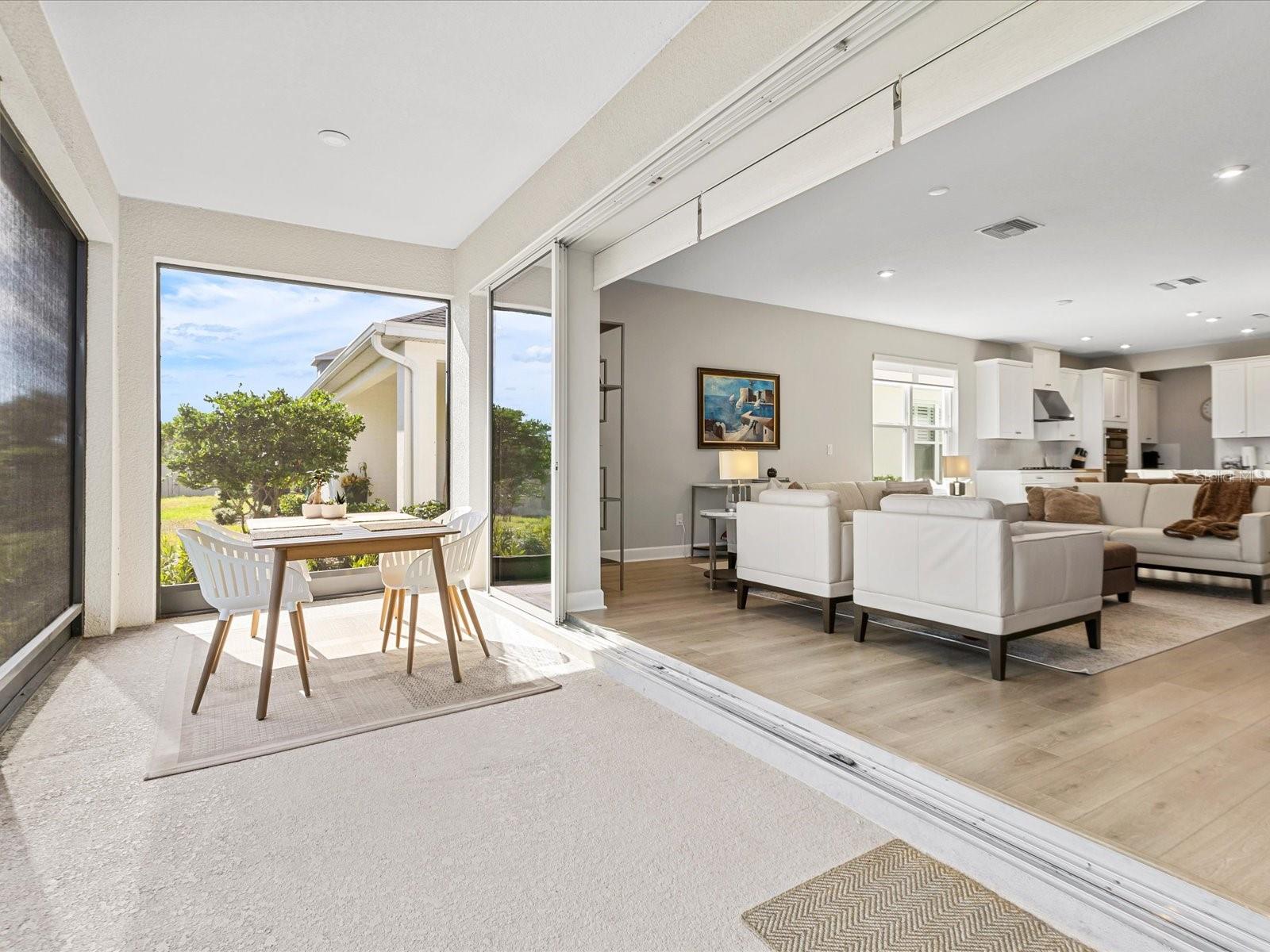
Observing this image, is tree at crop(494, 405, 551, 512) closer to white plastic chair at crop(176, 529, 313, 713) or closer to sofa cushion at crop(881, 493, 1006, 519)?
white plastic chair at crop(176, 529, 313, 713)

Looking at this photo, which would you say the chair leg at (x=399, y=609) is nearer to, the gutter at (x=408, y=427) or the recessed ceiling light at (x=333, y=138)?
the gutter at (x=408, y=427)

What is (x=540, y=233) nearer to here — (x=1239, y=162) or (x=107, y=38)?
(x=107, y=38)

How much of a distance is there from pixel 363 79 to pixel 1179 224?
206 inches

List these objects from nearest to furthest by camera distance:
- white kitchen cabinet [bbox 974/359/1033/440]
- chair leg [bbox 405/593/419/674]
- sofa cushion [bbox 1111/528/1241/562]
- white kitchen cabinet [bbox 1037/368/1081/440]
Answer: chair leg [bbox 405/593/419/674], sofa cushion [bbox 1111/528/1241/562], white kitchen cabinet [bbox 974/359/1033/440], white kitchen cabinet [bbox 1037/368/1081/440]

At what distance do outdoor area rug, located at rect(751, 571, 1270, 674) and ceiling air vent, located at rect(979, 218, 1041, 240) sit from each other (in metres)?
2.64

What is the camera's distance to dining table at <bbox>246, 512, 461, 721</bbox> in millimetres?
2971

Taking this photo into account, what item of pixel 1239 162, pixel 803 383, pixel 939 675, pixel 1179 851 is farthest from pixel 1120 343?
pixel 1179 851

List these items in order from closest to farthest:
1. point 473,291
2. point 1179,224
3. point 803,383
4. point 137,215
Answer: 1. point 137,215
2. point 1179,224
3. point 473,291
4. point 803,383

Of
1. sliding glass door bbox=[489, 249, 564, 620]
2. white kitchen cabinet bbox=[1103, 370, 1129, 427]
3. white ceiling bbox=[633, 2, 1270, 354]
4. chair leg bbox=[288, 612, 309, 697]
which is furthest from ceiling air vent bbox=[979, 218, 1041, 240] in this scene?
white kitchen cabinet bbox=[1103, 370, 1129, 427]

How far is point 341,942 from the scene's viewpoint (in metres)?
1.52

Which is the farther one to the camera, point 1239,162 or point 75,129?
point 1239,162

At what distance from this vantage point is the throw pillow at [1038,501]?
6.23m

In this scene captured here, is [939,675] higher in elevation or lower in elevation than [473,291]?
lower

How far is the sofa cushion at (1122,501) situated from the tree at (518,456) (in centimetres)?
507
